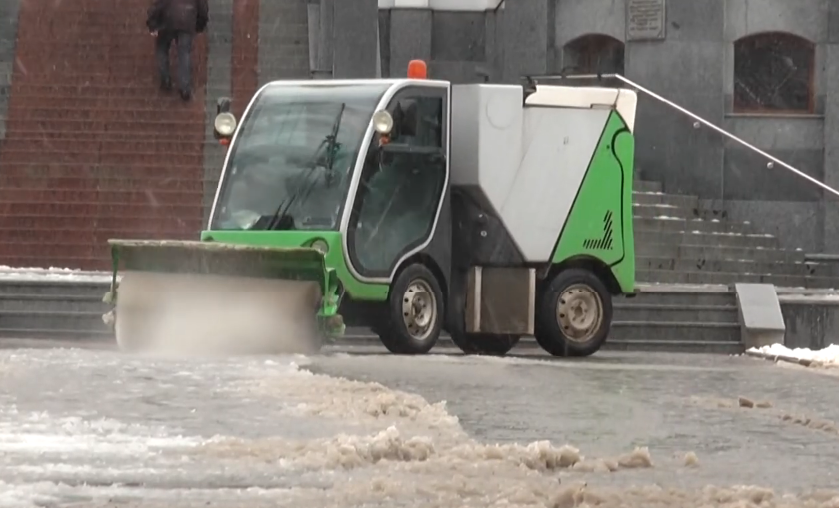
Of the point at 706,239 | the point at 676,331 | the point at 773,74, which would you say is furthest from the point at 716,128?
the point at 676,331

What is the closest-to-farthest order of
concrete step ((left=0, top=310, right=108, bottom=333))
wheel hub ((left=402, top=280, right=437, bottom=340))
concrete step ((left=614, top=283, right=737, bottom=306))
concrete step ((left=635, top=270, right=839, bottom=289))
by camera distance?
wheel hub ((left=402, top=280, right=437, bottom=340))
concrete step ((left=0, top=310, right=108, bottom=333))
concrete step ((left=614, top=283, right=737, bottom=306))
concrete step ((left=635, top=270, right=839, bottom=289))

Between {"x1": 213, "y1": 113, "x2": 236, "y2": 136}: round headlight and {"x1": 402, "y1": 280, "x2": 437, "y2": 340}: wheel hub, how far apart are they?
2250mm

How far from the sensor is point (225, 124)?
1920 cm

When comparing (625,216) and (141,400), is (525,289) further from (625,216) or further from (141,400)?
(141,400)

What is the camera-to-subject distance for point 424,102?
18859mm

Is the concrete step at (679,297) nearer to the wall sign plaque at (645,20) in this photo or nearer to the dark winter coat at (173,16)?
the wall sign plaque at (645,20)

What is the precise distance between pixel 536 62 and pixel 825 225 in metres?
4.85

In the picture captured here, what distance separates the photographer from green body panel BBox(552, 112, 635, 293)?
65.1 ft

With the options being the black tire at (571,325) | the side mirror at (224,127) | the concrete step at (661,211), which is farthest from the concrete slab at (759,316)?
the side mirror at (224,127)

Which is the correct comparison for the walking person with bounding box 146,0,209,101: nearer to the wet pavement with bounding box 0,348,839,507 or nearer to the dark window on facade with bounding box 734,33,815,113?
the dark window on facade with bounding box 734,33,815,113

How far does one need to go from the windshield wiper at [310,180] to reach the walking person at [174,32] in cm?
965

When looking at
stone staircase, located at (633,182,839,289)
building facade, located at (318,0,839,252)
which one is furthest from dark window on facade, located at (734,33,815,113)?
Answer: stone staircase, located at (633,182,839,289)

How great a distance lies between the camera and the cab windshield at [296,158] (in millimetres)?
18391

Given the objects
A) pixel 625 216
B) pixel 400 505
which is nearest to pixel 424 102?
pixel 625 216
